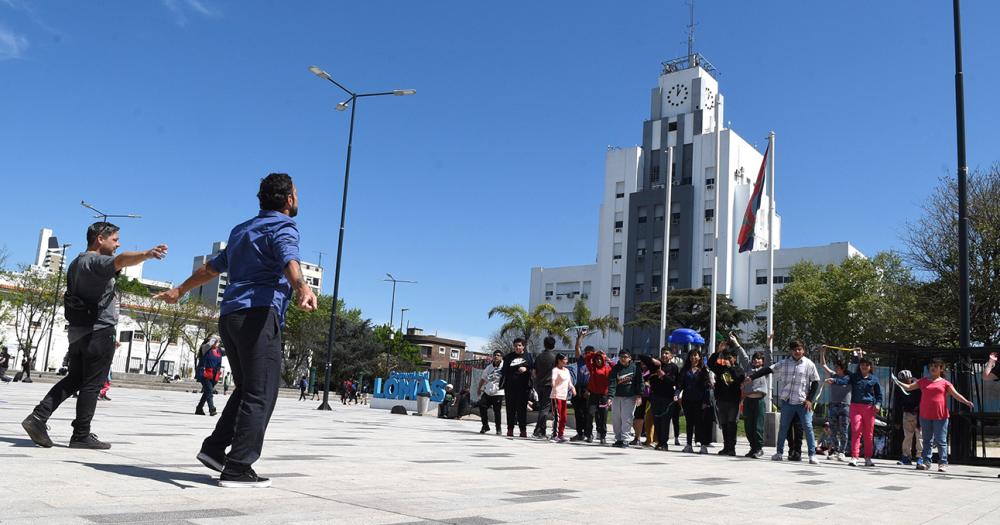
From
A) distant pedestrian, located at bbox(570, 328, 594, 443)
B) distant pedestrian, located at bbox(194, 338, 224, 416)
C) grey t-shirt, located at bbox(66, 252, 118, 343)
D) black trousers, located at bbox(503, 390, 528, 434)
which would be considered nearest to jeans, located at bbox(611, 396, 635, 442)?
distant pedestrian, located at bbox(570, 328, 594, 443)

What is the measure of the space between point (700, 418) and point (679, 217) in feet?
190

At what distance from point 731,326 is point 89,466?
54.8m

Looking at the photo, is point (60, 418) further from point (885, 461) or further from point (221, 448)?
point (885, 461)

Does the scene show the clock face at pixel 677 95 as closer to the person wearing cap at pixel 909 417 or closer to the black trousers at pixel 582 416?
the person wearing cap at pixel 909 417

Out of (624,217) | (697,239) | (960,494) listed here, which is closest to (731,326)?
(697,239)

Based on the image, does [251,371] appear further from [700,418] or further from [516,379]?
[700,418]

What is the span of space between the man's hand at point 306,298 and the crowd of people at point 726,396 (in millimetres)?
8565

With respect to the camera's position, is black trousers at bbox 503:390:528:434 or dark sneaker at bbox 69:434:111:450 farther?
black trousers at bbox 503:390:528:434

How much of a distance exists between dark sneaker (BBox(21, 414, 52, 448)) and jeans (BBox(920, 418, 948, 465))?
11737 millimetres

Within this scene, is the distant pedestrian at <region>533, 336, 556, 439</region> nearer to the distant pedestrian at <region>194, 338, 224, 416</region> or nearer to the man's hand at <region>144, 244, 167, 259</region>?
the distant pedestrian at <region>194, 338, 224, 416</region>

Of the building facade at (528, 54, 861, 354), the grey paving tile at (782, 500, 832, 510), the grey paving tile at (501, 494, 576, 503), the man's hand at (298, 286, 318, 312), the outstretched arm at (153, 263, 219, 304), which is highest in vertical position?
the building facade at (528, 54, 861, 354)

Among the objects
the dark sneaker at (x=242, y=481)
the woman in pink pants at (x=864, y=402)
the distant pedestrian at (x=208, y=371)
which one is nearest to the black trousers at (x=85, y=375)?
the dark sneaker at (x=242, y=481)

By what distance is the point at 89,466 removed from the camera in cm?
477

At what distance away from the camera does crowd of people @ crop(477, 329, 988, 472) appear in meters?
11.7
